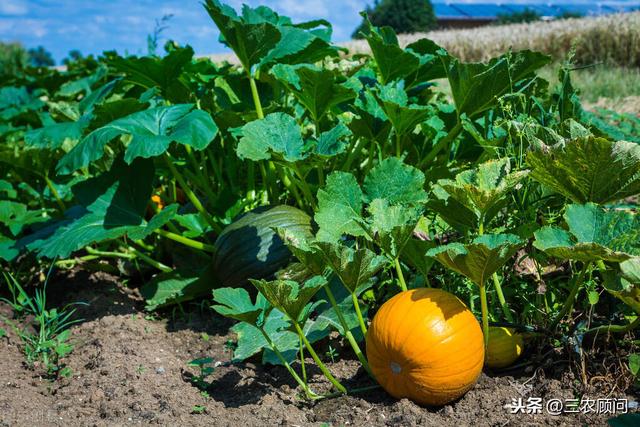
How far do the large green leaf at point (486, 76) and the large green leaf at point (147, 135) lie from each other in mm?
905

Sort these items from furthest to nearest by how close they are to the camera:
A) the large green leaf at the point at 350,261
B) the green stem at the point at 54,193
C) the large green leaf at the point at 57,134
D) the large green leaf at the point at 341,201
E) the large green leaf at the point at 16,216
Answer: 1. the green stem at the point at 54,193
2. the large green leaf at the point at 16,216
3. the large green leaf at the point at 57,134
4. the large green leaf at the point at 341,201
5. the large green leaf at the point at 350,261

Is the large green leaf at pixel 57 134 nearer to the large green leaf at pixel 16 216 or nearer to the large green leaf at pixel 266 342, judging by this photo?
the large green leaf at pixel 16 216

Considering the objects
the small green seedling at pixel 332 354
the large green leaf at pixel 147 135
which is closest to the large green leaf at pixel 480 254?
the small green seedling at pixel 332 354

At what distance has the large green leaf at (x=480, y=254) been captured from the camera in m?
1.67

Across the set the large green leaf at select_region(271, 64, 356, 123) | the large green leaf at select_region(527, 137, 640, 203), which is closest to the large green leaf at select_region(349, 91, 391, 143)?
the large green leaf at select_region(271, 64, 356, 123)

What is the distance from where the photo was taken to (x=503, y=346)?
2029 millimetres

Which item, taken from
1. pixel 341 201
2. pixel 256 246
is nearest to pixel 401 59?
pixel 341 201

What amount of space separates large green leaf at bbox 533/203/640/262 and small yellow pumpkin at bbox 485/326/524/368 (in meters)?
0.37

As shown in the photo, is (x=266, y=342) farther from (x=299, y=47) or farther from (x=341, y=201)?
(x=299, y=47)

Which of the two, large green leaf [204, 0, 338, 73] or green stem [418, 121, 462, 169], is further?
green stem [418, 121, 462, 169]

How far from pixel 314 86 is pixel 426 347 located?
3.64 ft

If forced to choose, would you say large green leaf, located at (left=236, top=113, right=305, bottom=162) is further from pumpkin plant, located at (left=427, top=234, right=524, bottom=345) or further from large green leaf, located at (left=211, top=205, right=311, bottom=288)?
pumpkin plant, located at (left=427, top=234, right=524, bottom=345)

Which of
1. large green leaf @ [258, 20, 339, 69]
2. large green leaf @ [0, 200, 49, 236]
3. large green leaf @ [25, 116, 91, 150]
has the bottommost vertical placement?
large green leaf @ [0, 200, 49, 236]

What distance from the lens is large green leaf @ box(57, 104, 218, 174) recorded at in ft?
7.74
